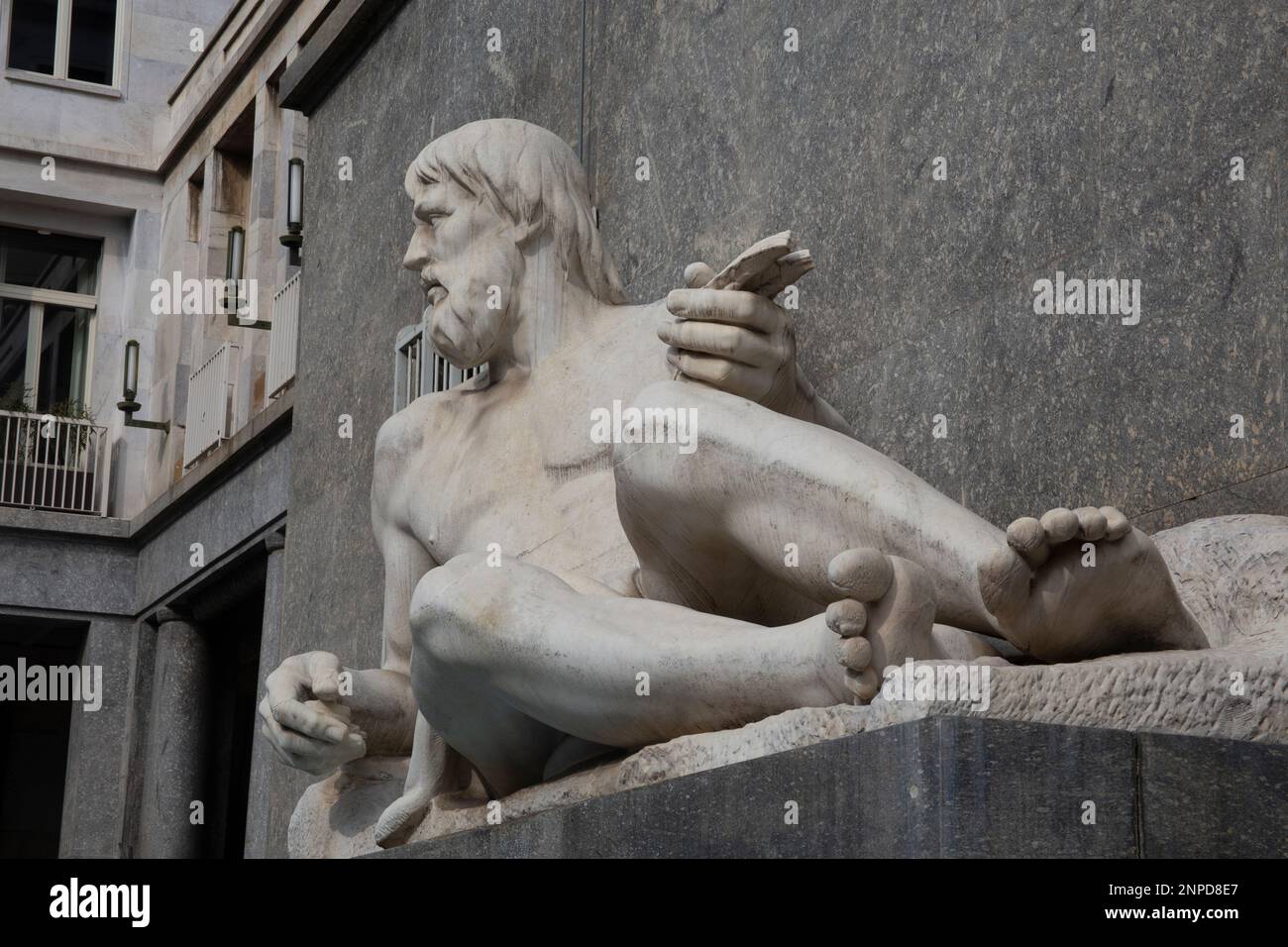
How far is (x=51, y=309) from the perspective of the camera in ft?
70.7

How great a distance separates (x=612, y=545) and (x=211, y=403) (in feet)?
47.6

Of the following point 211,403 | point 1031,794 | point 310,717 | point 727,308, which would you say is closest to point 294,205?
point 211,403

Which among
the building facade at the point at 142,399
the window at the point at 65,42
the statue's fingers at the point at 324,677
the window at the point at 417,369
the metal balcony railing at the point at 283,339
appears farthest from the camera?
the window at the point at 65,42

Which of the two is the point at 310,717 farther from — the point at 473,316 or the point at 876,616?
the point at 876,616

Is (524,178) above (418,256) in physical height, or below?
above

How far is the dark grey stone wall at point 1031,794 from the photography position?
109 inches

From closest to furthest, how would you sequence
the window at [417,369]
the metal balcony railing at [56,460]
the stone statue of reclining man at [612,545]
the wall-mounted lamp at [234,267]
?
the stone statue of reclining man at [612,545] < the window at [417,369] < the wall-mounted lamp at [234,267] < the metal balcony railing at [56,460]

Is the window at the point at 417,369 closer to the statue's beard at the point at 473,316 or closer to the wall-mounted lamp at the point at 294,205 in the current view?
the statue's beard at the point at 473,316

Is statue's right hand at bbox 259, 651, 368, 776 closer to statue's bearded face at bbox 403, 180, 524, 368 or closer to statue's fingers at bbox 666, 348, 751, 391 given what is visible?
statue's bearded face at bbox 403, 180, 524, 368

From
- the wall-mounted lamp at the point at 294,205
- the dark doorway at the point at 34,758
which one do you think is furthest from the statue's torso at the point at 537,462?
the dark doorway at the point at 34,758

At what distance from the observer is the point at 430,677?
13.7 feet

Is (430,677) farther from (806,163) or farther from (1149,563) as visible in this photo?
(806,163)

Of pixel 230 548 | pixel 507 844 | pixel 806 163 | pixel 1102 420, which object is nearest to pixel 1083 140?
pixel 1102 420

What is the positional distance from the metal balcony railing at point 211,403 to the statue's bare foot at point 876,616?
14825 mm
